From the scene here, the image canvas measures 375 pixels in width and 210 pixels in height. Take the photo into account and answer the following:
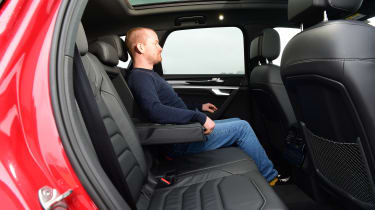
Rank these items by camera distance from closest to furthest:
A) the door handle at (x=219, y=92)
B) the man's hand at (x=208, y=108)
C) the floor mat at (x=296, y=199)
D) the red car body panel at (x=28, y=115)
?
the red car body panel at (x=28, y=115) < the floor mat at (x=296, y=199) < the man's hand at (x=208, y=108) < the door handle at (x=219, y=92)

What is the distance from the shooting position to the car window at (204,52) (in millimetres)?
2543

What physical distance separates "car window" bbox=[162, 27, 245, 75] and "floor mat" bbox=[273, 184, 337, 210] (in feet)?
3.65

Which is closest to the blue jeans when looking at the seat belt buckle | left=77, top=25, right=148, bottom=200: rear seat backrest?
the seat belt buckle

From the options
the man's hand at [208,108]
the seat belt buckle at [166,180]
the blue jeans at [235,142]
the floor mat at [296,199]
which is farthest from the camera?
the man's hand at [208,108]

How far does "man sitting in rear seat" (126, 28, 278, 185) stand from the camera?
1.54 metres

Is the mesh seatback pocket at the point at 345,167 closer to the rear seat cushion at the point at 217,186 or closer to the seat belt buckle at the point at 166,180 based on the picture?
the rear seat cushion at the point at 217,186

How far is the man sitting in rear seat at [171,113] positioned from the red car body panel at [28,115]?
92 centimetres

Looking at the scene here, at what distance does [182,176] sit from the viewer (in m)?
1.37

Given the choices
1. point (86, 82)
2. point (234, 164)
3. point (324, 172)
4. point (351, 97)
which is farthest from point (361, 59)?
point (86, 82)

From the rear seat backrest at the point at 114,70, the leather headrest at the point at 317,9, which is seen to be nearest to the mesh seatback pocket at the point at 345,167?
the leather headrest at the point at 317,9

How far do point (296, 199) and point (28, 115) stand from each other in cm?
143

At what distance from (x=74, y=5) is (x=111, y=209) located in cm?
48

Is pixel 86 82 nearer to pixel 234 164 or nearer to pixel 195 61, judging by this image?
pixel 234 164

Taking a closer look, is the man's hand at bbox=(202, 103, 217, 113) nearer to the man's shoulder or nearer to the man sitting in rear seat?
the man sitting in rear seat
